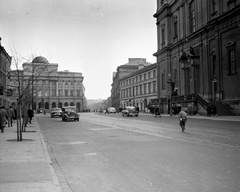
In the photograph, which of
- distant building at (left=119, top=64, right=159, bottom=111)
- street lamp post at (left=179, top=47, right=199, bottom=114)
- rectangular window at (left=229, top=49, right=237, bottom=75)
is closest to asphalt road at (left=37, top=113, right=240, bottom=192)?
rectangular window at (left=229, top=49, right=237, bottom=75)

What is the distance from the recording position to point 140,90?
86.6 m

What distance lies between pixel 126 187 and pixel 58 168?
99.5 inches

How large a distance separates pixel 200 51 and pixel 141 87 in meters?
42.1

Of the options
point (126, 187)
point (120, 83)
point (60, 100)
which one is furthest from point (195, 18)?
point (60, 100)

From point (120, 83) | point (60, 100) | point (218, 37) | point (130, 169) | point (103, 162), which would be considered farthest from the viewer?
point (60, 100)

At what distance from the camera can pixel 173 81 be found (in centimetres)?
5409

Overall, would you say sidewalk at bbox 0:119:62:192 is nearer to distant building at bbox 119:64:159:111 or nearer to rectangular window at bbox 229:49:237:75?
rectangular window at bbox 229:49:237:75

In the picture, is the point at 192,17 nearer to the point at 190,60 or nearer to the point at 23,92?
the point at 190,60

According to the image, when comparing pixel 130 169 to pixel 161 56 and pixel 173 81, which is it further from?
pixel 161 56

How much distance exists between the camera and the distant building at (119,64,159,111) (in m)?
76.4

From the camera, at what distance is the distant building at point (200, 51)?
120 ft

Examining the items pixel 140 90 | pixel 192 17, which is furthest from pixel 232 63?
pixel 140 90

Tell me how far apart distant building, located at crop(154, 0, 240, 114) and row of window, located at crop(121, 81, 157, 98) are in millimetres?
16861

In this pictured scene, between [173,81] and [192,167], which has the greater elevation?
[173,81]
